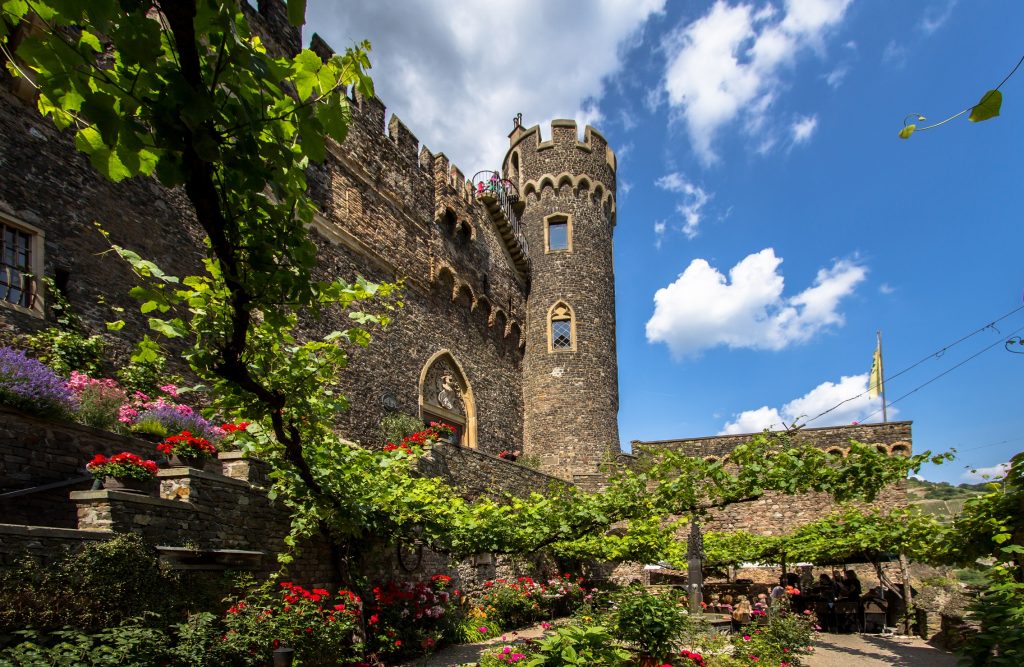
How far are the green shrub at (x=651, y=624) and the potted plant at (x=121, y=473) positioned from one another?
5.01 m

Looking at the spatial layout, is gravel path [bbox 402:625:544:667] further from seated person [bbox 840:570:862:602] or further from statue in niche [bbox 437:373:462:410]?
seated person [bbox 840:570:862:602]

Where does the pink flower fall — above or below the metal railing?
below

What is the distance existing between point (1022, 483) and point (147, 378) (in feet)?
32.3

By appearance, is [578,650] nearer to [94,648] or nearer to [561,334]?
[94,648]

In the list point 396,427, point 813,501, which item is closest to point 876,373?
point 813,501

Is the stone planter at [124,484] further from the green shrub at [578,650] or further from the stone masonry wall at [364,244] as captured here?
the green shrub at [578,650]

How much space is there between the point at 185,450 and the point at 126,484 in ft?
2.83

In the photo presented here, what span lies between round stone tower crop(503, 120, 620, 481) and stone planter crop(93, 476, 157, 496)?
13961 millimetres

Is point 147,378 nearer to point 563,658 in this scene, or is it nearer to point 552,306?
point 563,658

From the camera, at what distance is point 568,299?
66.5 ft

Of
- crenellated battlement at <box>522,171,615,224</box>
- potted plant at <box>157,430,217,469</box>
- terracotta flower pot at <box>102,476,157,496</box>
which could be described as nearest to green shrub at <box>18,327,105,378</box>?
potted plant at <box>157,430,217,469</box>

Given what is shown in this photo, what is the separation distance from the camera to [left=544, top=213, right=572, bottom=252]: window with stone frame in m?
20.7

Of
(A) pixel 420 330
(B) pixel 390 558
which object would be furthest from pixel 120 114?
(A) pixel 420 330

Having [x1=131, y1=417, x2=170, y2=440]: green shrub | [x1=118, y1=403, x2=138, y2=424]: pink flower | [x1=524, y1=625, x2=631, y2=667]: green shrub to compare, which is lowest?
[x1=524, y1=625, x2=631, y2=667]: green shrub
